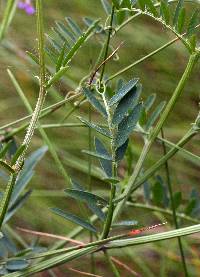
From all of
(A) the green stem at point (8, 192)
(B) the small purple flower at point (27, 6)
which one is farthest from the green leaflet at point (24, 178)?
(B) the small purple flower at point (27, 6)

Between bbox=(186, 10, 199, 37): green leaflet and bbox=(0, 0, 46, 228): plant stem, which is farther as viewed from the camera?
bbox=(186, 10, 199, 37): green leaflet

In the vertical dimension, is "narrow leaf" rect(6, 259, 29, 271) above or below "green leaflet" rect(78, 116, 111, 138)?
below

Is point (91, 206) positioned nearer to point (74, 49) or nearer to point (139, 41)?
point (74, 49)

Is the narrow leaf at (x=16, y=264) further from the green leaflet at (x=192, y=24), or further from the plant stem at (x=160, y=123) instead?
the green leaflet at (x=192, y=24)

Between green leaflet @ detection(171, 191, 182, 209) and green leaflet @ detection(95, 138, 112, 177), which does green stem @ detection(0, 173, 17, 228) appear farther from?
green leaflet @ detection(171, 191, 182, 209)

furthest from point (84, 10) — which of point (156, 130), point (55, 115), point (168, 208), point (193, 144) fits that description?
point (156, 130)

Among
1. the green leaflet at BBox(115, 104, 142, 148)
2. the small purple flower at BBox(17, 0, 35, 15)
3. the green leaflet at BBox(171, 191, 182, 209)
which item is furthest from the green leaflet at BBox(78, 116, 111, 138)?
the small purple flower at BBox(17, 0, 35, 15)

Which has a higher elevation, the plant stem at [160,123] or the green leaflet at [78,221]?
the plant stem at [160,123]
